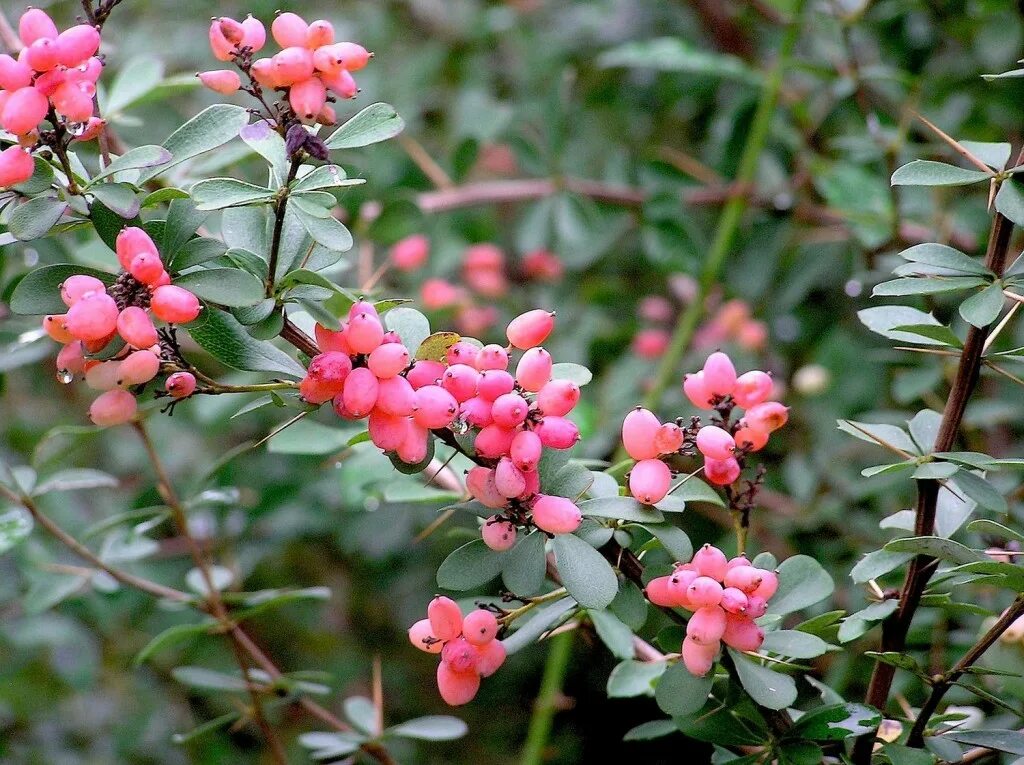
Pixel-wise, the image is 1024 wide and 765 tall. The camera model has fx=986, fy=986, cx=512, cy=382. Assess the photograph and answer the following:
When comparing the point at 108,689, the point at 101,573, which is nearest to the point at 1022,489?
the point at 101,573

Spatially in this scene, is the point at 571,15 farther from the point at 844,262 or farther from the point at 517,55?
the point at 844,262

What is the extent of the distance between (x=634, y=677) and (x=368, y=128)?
348mm

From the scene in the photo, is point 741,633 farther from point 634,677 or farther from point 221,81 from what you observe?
point 221,81

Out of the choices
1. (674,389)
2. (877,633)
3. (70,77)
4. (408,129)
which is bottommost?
(877,633)

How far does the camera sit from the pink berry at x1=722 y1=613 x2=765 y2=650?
0.48 m

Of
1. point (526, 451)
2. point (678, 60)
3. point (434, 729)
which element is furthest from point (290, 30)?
point (678, 60)

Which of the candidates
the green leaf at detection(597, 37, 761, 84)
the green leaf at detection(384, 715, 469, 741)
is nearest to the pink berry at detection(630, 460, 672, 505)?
the green leaf at detection(384, 715, 469, 741)

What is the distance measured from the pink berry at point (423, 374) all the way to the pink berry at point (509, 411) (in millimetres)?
41

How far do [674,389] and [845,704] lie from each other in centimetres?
81

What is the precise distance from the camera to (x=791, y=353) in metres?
1.49

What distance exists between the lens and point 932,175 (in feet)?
1.69

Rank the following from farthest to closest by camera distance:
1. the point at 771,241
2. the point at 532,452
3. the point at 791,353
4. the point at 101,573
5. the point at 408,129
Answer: the point at 408,129 → the point at 791,353 → the point at 771,241 → the point at 101,573 → the point at 532,452

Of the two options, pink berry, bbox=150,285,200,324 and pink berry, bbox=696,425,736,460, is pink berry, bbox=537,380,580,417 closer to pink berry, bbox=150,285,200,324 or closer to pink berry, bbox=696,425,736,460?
pink berry, bbox=696,425,736,460

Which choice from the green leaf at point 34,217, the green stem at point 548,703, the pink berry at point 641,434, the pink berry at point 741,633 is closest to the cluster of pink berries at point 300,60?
the green leaf at point 34,217
